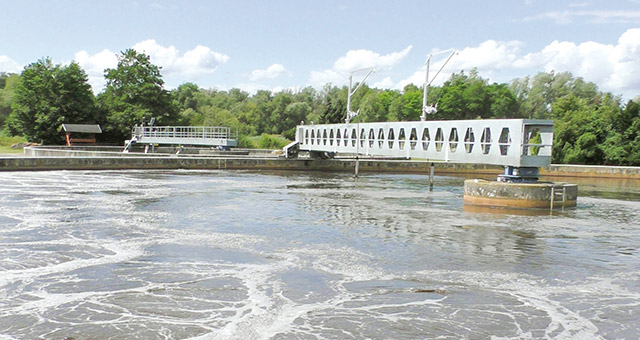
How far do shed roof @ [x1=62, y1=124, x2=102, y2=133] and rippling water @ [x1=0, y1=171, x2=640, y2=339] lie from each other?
52489mm

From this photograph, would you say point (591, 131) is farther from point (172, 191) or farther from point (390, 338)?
point (390, 338)

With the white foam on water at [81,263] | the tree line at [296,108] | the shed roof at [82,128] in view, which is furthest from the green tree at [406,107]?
the white foam on water at [81,263]

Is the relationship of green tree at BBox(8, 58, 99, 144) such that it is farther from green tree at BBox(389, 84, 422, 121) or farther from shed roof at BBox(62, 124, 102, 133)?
green tree at BBox(389, 84, 422, 121)

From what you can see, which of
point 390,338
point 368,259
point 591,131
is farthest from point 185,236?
point 591,131

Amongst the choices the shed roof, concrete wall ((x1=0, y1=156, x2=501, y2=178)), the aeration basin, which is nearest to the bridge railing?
the aeration basin

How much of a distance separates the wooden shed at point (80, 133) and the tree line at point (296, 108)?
11.6 feet

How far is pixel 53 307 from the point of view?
11.5 meters

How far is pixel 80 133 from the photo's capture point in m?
81.6

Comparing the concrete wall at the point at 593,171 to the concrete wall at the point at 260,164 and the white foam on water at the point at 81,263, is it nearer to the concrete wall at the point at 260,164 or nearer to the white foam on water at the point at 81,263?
the concrete wall at the point at 260,164

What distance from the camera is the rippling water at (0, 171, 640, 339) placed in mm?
10906

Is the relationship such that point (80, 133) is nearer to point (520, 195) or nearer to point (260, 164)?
point (260, 164)

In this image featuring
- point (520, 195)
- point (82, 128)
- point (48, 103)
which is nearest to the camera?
point (520, 195)

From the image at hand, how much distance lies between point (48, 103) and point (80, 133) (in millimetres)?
6977

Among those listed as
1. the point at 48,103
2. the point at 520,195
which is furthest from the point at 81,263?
the point at 48,103
